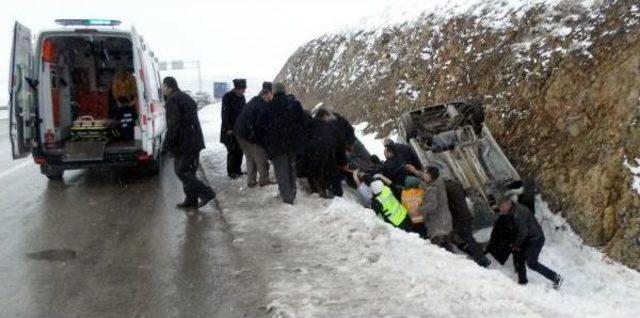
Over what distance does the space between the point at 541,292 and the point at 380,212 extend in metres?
3.07

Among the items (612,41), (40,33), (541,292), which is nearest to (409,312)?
(541,292)

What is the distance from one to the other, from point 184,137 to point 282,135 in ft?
4.19

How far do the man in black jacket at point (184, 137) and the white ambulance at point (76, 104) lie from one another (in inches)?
75.4

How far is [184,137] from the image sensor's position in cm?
713

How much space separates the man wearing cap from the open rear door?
326cm

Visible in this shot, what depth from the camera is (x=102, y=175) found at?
10.2 meters

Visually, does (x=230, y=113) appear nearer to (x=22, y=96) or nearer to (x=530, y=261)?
(x=22, y=96)

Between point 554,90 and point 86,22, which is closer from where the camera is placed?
point 86,22

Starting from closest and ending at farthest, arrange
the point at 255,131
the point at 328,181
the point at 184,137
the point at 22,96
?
the point at 184,137 < the point at 255,131 < the point at 328,181 < the point at 22,96

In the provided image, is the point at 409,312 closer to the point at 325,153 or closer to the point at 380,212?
the point at 380,212

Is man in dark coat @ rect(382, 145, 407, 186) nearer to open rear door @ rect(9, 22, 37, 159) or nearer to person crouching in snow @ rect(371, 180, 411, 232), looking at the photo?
person crouching in snow @ rect(371, 180, 411, 232)

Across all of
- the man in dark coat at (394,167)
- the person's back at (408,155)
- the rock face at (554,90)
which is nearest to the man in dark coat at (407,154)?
the person's back at (408,155)

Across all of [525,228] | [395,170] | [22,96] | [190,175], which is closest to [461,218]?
[525,228]

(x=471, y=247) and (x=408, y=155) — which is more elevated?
(x=408, y=155)
